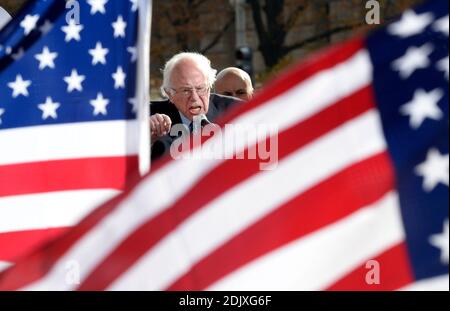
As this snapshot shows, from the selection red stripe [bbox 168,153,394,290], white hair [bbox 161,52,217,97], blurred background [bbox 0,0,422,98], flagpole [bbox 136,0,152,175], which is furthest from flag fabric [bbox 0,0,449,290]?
blurred background [bbox 0,0,422,98]

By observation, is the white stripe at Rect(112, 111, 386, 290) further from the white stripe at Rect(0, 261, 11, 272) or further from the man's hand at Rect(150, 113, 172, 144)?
the man's hand at Rect(150, 113, 172, 144)

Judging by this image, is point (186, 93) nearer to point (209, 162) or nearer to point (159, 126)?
point (159, 126)

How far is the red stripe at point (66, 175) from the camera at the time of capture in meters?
4.70

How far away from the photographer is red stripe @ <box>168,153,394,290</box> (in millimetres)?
3330

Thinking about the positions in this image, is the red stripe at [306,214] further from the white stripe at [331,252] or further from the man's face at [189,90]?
the man's face at [189,90]

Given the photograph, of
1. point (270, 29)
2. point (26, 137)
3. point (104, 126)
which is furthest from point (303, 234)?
point (270, 29)

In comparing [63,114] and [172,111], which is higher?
[172,111]

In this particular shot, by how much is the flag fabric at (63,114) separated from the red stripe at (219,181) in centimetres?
125

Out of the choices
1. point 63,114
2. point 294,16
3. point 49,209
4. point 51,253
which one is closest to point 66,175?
point 49,209

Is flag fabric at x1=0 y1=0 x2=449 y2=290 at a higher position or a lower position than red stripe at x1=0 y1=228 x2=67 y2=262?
lower

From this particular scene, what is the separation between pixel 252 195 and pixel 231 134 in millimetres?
164

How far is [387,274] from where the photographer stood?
3.42m

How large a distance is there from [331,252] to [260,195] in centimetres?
23

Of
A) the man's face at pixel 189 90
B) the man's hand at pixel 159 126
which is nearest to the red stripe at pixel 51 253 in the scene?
the man's hand at pixel 159 126
